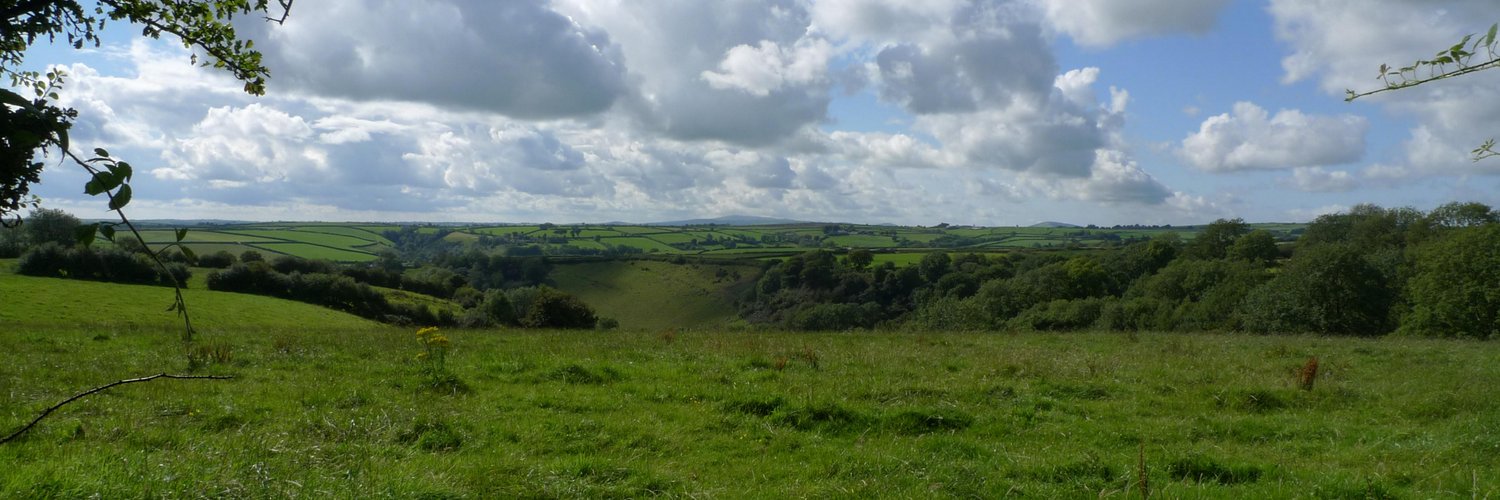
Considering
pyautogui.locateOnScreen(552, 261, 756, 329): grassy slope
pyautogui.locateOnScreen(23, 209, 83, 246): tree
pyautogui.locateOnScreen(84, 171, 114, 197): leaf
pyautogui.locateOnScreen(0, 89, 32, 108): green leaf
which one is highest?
pyautogui.locateOnScreen(0, 89, 32, 108): green leaf

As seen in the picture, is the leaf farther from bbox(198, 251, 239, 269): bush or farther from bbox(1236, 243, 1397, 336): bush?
bbox(198, 251, 239, 269): bush

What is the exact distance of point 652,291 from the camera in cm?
10544

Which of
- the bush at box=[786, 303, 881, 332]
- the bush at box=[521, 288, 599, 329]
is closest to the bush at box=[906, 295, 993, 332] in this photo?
the bush at box=[786, 303, 881, 332]

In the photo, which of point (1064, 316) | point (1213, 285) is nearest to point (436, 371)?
point (1064, 316)

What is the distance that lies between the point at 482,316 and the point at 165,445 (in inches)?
2223

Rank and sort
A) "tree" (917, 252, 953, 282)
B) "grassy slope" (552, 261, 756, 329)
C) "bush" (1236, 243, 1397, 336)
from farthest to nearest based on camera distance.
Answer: "tree" (917, 252, 953, 282) → "grassy slope" (552, 261, 756, 329) → "bush" (1236, 243, 1397, 336)

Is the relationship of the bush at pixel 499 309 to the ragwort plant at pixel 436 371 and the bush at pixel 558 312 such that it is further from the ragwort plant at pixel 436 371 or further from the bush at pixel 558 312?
the ragwort plant at pixel 436 371

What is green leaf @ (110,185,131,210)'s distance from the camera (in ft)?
5.75

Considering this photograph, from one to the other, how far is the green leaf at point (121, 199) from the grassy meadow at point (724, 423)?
4481 millimetres

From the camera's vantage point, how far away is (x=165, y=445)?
7520 mm

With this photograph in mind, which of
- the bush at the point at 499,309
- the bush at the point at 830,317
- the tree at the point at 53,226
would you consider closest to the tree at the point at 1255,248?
the bush at the point at 830,317

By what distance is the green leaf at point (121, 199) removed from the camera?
1752mm

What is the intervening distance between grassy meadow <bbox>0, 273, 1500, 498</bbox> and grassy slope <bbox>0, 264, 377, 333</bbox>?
2193 centimetres

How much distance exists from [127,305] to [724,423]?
45.9 meters
